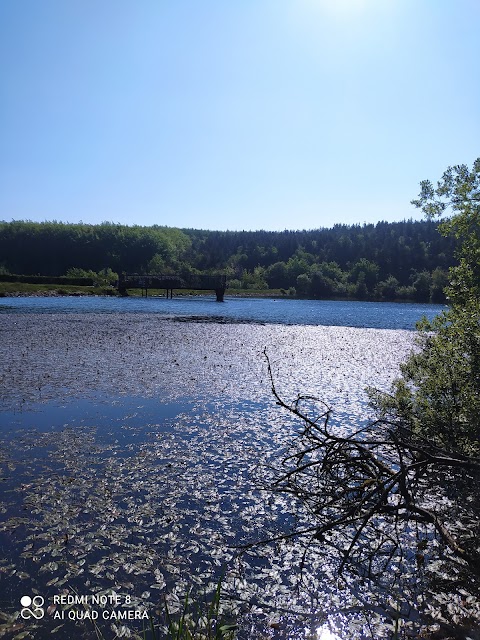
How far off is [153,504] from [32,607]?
3.30 m

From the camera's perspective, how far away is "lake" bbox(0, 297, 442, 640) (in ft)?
20.8

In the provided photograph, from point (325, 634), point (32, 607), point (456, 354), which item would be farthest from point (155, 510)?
point (456, 354)

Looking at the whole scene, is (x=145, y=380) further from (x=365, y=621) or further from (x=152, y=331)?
(x=152, y=331)

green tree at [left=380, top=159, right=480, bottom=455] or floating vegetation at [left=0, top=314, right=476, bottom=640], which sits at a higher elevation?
green tree at [left=380, top=159, right=480, bottom=455]

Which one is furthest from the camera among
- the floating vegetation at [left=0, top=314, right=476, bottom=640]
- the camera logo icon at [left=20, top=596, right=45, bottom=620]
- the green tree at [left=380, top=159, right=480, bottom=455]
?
the green tree at [left=380, top=159, right=480, bottom=455]

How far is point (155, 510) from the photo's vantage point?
29.9 feet

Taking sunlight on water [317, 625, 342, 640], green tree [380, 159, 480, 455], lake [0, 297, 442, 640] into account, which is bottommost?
lake [0, 297, 442, 640]

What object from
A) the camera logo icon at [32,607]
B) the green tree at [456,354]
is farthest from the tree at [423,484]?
the camera logo icon at [32,607]

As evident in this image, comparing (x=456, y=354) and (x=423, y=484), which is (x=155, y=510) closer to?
(x=423, y=484)

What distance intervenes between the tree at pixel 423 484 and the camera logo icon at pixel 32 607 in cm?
363

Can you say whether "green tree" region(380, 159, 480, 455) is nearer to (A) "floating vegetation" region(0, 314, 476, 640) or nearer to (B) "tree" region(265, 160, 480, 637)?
(B) "tree" region(265, 160, 480, 637)

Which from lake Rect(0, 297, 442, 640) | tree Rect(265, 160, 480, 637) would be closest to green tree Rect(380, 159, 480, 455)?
tree Rect(265, 160, 480, 637)

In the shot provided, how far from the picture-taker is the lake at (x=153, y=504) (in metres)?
6.34

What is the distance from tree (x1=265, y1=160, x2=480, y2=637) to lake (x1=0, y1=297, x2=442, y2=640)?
0.63 metres
